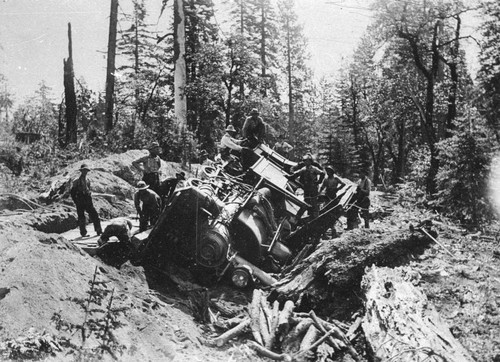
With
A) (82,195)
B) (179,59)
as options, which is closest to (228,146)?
(82,195)

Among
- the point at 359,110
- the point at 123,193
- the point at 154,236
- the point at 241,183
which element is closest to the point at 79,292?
the point at 154,236

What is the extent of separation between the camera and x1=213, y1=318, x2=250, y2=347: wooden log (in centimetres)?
657

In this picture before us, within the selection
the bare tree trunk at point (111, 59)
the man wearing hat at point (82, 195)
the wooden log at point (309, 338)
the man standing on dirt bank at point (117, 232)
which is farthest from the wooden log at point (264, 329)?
the bare tree trunk at point (111, 59)

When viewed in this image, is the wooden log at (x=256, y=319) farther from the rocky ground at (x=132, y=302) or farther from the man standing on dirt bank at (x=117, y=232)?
the man standing on dirt bank at (x=117, y=232)

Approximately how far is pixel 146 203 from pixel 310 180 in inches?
179

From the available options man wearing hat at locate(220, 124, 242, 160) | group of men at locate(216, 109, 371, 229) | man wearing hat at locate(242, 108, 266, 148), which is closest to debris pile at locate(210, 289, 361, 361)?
group of men at locate(216, 109, 371, 229)

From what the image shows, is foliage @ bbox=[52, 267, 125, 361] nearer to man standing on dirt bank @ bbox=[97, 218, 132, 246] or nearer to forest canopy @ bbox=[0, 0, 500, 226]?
man standing on dirt bank @ bbox=[97, 218, 132, 246]

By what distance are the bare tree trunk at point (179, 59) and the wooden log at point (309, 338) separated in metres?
13.8

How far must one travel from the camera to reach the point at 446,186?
14695 mm

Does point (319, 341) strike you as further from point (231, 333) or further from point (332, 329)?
point (231, 333)

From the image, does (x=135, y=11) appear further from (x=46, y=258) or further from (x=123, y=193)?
(x=46, y=258)

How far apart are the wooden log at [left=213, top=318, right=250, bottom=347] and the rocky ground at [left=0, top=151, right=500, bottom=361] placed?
0.40ft

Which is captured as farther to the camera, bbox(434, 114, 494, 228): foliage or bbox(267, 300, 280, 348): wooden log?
bbox(434, 114, 494, 228): foliage

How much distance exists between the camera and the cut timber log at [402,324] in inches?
178
